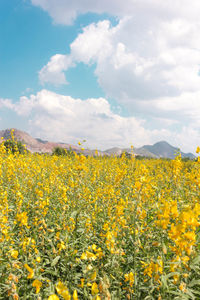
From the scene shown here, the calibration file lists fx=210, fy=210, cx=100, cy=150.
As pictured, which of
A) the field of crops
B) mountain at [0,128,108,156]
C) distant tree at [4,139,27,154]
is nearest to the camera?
the field of crops

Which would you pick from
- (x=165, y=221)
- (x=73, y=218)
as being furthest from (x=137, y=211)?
(x=73, y=218)

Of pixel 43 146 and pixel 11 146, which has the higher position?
pixel 43 146

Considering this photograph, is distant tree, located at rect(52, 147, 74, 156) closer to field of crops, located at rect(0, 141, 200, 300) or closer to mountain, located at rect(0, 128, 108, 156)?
mountain, located at rect(0, 128, 108, 156)

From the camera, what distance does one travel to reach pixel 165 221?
2.08 m

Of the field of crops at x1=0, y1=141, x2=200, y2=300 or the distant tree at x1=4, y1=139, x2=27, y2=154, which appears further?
the distant tree at x1=4, y1=139, x2=27, y2=154

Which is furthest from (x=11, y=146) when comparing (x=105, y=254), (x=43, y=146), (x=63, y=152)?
(x=43, y=146)

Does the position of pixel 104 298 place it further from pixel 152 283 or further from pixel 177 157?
pixel 177 157

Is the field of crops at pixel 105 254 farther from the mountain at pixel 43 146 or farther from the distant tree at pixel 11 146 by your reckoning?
the distant tree at pixel 11 146

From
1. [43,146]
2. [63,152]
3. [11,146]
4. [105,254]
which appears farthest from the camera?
[43,146]

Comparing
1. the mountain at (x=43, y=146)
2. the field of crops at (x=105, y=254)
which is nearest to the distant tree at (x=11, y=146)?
the mountain at (x=43, y=146)

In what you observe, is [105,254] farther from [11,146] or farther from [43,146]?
Answer: [43,146]

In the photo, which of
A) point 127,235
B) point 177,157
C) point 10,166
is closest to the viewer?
point 127,235

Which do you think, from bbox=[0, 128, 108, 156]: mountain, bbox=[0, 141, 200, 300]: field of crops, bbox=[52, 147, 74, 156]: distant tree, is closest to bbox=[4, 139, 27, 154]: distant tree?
bbox=[0, 128, 108, 156]: mountain

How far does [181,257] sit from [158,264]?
0.88 feet
